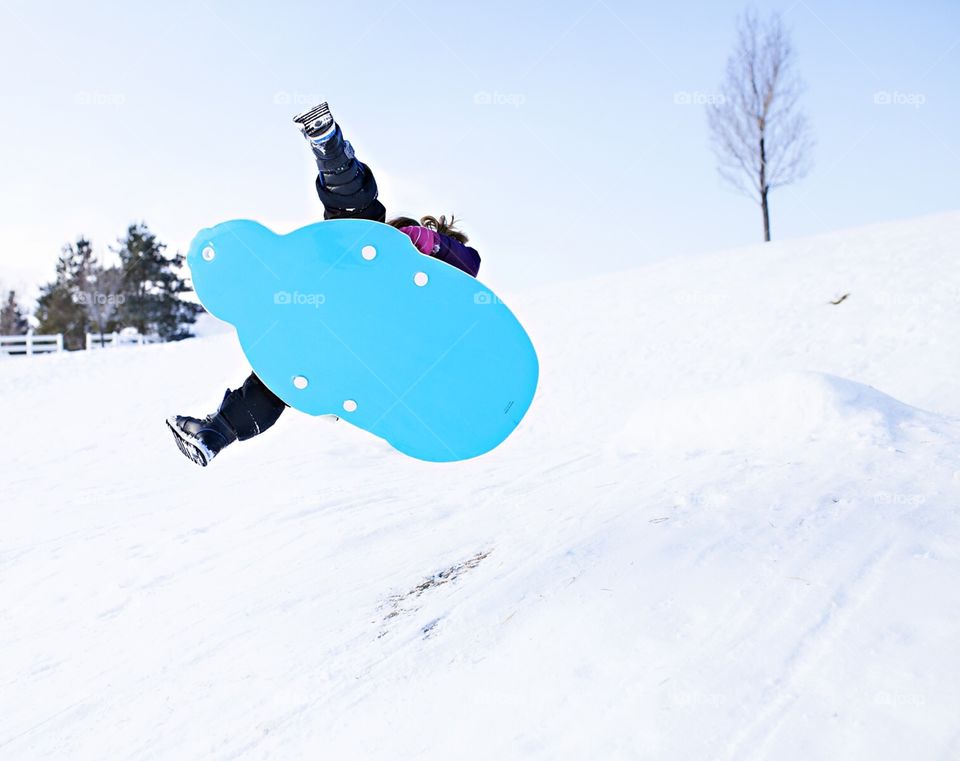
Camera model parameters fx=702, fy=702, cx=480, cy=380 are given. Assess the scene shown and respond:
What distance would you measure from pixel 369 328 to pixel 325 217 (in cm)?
51

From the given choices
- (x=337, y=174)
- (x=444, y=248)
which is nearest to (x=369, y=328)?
(x=444, y=248)

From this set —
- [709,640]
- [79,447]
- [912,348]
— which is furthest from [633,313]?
[709,640]

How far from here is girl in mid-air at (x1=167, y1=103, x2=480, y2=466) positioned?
2.60m

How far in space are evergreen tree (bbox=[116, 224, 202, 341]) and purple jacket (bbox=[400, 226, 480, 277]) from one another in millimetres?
29152

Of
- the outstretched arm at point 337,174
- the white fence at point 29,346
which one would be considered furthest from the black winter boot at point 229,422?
the white fence at point 29,346

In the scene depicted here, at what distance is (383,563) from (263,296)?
1.23 metres

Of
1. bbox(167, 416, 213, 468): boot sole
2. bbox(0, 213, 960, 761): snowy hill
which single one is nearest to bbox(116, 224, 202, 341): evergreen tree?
bbox(0, 213, 960, 761): snowy hill

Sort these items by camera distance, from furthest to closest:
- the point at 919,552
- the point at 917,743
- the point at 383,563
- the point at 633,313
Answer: the point at 633,313 → the point at 383,563 → the point at 919,552 → the point at 917,743

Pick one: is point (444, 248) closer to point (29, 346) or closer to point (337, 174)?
point (337, 174)

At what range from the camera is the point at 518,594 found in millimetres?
2414

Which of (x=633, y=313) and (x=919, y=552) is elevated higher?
(x=919, y=552)

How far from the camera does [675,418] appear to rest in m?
4.53

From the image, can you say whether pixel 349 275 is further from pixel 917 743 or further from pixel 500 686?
pixel 917 743

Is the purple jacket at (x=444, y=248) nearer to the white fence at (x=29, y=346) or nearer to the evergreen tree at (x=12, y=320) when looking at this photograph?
the white fence at (x=29, y=346)
